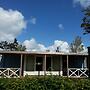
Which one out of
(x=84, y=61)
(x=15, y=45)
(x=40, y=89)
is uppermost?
(x=15, y=45)

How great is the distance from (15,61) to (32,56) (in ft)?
8.91

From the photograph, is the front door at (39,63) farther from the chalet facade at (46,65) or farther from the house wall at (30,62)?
the house wall at (30,62)

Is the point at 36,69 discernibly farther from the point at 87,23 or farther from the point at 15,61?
the point at 87,23

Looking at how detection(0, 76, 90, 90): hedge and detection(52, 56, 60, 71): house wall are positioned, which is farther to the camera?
detection(52, 56, 60, 71): house wall

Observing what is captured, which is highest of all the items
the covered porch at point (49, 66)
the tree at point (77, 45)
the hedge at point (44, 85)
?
the tree at point (77, 45)

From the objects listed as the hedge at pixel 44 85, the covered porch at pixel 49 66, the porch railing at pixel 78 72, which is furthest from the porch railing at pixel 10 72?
the hedge at pixel 44 85

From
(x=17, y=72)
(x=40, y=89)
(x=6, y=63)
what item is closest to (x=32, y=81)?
(x=40, y=89)

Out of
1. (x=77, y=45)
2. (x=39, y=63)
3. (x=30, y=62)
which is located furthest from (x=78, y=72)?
(x=77, y=45)

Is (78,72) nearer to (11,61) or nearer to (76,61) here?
(76,61)

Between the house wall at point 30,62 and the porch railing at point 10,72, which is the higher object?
the house wall at point 30,62

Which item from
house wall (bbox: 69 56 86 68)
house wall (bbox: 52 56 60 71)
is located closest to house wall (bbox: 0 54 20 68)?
house wall (bbox: 52 56 60 71)

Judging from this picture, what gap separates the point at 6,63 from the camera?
29781 millimetres

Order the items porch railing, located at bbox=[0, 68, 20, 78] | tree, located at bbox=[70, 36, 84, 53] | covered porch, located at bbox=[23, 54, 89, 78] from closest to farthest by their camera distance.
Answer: porch railing, located at bbox=[0, 68, 20, 78], covered porch, located at bbox=[23, 54, 89, 78], tree, located at bbox=[70, 36, 84, 53]

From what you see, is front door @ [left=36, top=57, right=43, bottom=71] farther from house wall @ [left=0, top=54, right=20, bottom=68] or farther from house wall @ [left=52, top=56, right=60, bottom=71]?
house wall @ [left=0, top=54, right=20, bottom=68]
